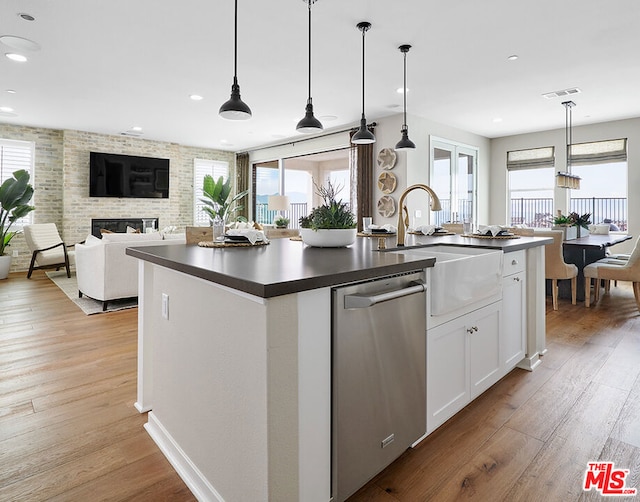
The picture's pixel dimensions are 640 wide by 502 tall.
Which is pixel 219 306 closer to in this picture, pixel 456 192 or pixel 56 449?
pixel 56 449

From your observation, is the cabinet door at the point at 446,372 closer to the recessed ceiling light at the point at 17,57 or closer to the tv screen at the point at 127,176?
the recessed ceiling light at the point at 17,57

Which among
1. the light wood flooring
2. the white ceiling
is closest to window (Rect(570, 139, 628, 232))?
the white ceiling

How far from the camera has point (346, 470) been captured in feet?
4.42

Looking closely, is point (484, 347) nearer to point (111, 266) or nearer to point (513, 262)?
point (513, 262)

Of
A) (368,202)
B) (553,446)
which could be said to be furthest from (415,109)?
(553,446)

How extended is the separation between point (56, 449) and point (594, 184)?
28.0 ft

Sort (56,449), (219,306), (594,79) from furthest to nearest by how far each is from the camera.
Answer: (594,79)
(56,449)
(219,306)

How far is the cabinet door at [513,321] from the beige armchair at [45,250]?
21.9 ft

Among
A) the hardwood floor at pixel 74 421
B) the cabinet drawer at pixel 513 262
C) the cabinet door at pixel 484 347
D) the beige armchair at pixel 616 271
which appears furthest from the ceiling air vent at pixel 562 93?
the hardwood floor at pixel 74 421

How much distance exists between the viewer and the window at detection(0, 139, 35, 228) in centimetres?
699

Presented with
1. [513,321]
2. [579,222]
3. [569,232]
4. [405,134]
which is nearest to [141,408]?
[513,321]

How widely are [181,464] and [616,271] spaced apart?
485cm

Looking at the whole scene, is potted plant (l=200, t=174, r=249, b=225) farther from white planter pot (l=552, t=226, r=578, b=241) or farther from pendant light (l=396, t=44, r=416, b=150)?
white planter pot (l=552, t=226, r=578, b=241)

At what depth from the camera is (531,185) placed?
786 cm
